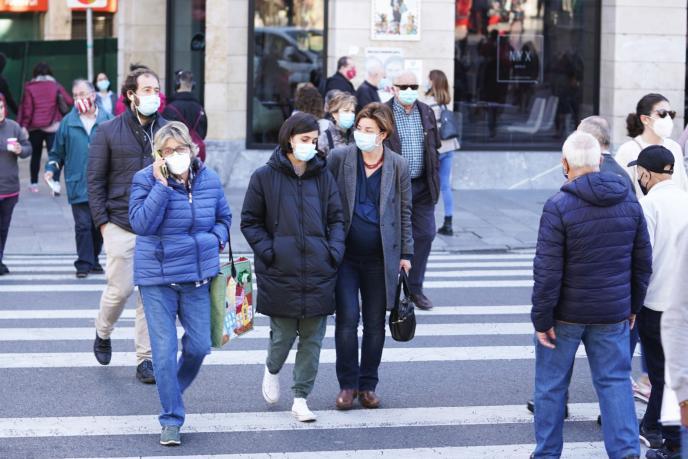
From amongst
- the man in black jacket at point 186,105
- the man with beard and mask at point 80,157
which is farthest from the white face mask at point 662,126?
the man with beard and mask at point 80,157

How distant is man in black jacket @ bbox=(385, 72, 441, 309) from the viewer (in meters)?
11.1

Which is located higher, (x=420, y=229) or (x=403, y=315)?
(x=420, y=229)

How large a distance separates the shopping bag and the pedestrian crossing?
1.73 ft

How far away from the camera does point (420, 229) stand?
11.4m

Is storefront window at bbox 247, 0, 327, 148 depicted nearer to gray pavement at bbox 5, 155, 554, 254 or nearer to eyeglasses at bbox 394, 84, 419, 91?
gray pavement at bbox 5, 155, 554, 254

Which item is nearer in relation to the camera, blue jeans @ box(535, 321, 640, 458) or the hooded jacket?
blue jeans @ box(535, 321, 640, 458)

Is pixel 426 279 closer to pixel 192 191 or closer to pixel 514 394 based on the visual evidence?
pixel 514 394

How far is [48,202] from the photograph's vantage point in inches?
719

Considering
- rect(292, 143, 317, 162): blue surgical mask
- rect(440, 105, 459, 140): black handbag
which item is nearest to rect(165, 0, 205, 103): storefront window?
rect(440, 105, 459, 140): black handbag

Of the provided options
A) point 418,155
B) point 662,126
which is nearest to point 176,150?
point 662,126

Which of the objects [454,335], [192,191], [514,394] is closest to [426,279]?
[454,335]

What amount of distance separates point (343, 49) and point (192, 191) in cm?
1212

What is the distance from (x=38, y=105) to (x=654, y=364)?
14.3 m

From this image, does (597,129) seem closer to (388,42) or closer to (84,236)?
(84,236)
